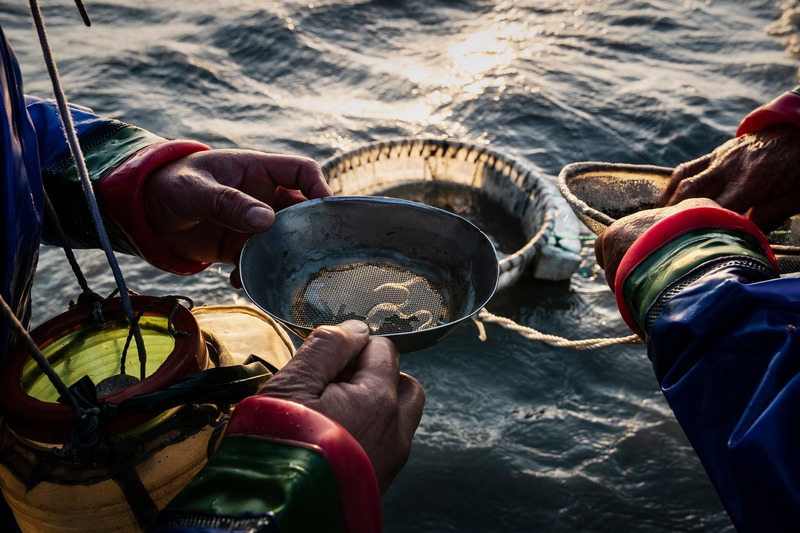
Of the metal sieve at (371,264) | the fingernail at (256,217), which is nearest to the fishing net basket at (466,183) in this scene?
the metal sieve at (371,264)

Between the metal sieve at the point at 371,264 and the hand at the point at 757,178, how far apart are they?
134cm

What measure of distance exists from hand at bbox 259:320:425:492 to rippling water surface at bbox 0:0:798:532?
68.5 inches

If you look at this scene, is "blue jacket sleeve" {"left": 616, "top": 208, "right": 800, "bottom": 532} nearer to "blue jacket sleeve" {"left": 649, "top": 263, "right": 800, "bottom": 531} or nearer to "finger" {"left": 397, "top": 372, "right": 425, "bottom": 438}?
"blue jacket sleeve" {"left": 649, "top": 263, "right": 800, "bottom": 531}

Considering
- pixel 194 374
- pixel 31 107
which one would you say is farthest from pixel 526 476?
pixel 31 107

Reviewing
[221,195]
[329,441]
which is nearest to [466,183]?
[221,195]

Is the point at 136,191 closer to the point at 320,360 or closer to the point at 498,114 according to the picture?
the point at 320,360

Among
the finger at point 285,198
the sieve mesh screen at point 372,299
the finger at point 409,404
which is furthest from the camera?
the finger at point 285,198

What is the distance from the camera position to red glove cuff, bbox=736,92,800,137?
2531 mm

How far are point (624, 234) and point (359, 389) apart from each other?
104cm

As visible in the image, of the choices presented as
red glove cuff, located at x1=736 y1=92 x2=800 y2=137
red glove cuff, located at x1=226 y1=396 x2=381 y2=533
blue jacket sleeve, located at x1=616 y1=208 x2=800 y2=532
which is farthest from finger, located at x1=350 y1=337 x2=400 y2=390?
red glove cuff, located at x1=736 y1=92 x2=800 y2=137

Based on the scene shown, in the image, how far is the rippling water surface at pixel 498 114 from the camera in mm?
3189

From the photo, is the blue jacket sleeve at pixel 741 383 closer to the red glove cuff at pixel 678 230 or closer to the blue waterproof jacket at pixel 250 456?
the red glove cuff at pixel 678 230

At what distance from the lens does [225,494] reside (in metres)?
1.17

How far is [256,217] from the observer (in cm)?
181
